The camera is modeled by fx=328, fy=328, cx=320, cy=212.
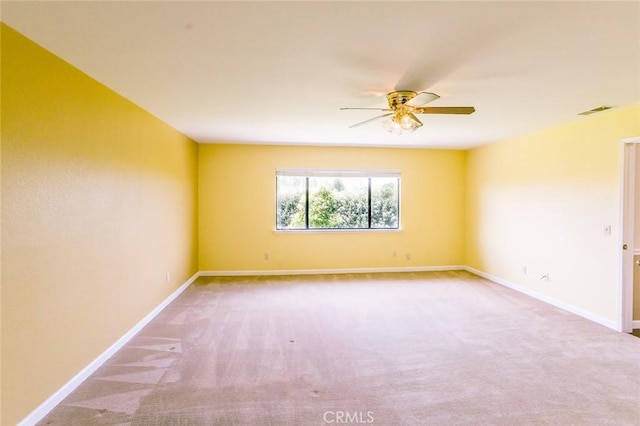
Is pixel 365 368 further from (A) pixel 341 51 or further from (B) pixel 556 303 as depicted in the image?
(B) pixel 556 303

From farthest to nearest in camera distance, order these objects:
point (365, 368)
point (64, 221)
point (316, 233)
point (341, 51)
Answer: point (316, 233), point (365, 368), point (64, 221), point (341, 51)

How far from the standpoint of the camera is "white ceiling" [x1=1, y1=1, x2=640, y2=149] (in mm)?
1639

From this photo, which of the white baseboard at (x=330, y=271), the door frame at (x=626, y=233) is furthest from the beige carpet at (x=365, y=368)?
the white baseboard at (x=330, y=271)

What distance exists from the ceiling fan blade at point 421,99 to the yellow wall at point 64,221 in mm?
2521

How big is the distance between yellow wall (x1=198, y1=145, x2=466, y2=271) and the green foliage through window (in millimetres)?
179

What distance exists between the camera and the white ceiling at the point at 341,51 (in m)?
1.64

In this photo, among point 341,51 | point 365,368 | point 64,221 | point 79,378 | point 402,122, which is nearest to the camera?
point 341,51

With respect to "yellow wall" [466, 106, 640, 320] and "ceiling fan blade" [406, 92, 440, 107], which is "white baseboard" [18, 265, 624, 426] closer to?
"yellow wall" [466, 106, 640, 320]

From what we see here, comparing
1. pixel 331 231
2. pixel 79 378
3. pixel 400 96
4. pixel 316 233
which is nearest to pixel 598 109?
pixel 400 96

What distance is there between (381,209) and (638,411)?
4.37m

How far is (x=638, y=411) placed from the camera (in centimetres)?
208

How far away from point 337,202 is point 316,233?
2.26 feet

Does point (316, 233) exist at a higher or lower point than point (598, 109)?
lower

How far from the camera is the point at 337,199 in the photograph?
236 inches
